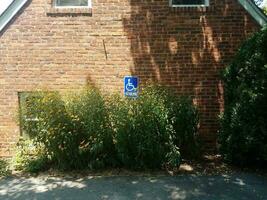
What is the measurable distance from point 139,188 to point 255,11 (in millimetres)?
5130

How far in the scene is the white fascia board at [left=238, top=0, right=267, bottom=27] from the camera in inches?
386

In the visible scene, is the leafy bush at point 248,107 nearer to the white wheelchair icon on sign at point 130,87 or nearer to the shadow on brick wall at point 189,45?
the shadow on brick wall at point 189,45

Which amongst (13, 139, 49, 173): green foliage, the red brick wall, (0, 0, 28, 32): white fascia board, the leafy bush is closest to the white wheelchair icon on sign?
Answer: the red brick wall

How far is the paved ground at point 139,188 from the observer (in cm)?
742

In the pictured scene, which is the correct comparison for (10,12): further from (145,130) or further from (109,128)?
(145,130)

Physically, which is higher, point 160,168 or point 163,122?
point 163,122

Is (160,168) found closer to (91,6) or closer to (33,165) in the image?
(33,165)

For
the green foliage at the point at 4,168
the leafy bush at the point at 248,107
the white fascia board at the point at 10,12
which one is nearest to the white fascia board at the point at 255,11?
the leafy bush at the point at 248,107

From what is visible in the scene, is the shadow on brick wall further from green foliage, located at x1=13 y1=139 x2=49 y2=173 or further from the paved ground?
green foliage, located at x1=13 y1=139 x2=49 y2=173

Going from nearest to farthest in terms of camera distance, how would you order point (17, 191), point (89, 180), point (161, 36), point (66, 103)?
point (17, 191) < point (89, 180) < point (66, 103) < point (161, 36)

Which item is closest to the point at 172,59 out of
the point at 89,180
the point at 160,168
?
the point at 160,168

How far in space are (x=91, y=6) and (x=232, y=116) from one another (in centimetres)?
431

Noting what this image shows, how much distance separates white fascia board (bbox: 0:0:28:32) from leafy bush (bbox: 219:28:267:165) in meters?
5.23

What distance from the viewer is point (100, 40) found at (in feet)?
33.1
